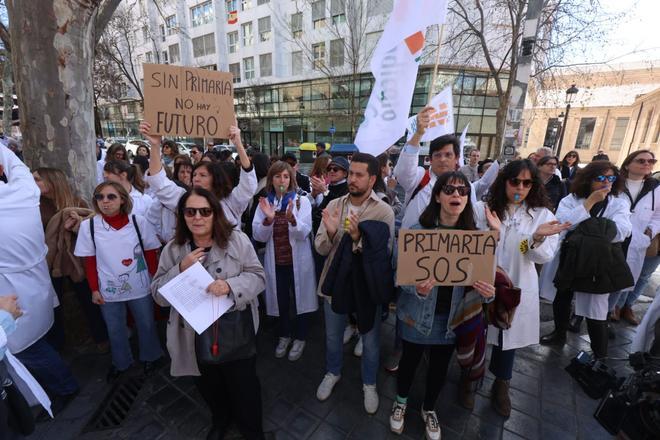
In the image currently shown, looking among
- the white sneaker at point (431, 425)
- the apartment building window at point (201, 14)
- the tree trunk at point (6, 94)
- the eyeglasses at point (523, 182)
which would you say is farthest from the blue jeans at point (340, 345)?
the apartment building window at point (201, 14)

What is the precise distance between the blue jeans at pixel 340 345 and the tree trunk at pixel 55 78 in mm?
3243

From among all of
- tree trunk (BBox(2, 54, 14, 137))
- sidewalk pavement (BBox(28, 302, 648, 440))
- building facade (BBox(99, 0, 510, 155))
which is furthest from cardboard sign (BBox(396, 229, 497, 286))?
building facade (BBox(99, 0, 510, 155))

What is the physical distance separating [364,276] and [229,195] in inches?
68.6

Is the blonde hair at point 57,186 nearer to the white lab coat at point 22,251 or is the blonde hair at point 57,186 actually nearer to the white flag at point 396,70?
the white lab coat at point 22,251

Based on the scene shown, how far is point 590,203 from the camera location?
262cm

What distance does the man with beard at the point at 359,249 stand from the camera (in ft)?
7.39

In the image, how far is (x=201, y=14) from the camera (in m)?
29.8

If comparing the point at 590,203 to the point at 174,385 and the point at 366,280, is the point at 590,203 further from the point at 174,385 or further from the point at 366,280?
the point at 174,385

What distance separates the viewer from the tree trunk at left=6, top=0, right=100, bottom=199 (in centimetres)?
290

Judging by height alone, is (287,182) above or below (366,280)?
above

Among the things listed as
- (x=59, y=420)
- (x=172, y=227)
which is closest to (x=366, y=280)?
(x=172, y=227)

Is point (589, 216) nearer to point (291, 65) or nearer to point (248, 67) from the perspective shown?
point (291, 65)

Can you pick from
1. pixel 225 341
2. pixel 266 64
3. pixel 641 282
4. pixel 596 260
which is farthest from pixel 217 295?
pixel 266 64

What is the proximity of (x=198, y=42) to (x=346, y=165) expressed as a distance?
113 feet
